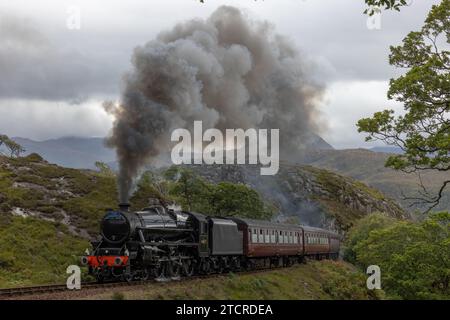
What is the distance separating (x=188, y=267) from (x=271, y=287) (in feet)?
13.5

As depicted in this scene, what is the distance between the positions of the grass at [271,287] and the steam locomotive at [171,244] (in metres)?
1.48

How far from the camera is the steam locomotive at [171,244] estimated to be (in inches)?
811

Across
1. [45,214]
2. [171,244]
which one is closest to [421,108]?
[171,244]

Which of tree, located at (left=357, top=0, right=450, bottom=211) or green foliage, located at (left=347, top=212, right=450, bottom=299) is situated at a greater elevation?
tree, located at (left=357, top=0, right=450, bottom=211)

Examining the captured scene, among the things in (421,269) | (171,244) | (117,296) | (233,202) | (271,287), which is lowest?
(271,287)

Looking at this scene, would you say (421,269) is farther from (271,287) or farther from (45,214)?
(45,214)

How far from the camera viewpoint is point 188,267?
25.0 metres

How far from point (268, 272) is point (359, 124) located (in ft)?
44.5

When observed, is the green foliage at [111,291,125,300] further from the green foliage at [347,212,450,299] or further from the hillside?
the green foliage at [347,212,450,299]

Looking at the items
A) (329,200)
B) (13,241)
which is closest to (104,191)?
(13,241)

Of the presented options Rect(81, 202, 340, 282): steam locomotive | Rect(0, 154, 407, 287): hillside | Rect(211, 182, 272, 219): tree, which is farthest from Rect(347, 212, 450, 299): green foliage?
Rect(0, 154, 407, 287): hillside

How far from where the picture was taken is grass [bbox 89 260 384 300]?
59.6 ft

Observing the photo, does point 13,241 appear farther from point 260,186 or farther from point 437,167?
point 260,186

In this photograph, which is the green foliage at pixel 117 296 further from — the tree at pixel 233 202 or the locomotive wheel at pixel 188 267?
the tree at pixel 233 202
